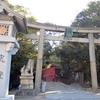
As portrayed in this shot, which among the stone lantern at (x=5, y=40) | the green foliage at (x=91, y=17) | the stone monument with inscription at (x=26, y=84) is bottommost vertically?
the stone monument with inscription at (x=26, y=84)

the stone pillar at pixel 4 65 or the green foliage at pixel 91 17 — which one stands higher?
the green foliage at pixel 91 17

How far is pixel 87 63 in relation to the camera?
17562 mm

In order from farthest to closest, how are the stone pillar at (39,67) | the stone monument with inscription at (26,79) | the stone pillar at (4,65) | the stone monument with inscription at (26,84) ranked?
the stone pillar at (39,67)
the stone monument with inscription at (26,79)
the stone monument with inscription at (26,84)
the stone pillar at (4,65)

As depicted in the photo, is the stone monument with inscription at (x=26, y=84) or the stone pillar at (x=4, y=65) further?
the stone monument with inscription at (x=26, y=84)

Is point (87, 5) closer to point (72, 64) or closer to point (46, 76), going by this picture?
point (72, 64)

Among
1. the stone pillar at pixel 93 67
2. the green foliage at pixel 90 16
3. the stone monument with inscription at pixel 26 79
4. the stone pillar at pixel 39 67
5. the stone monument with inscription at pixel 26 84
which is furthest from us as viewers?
the green foliage at pixel 90 16

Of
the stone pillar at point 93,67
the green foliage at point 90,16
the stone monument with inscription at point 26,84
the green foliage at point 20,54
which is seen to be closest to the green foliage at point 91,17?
the green foliage at point 90,16

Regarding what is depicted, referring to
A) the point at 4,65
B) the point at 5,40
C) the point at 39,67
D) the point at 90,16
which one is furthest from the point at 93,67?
the point at 5,40

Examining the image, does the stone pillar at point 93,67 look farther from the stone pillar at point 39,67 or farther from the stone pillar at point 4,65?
the stone pillar at point 4,65

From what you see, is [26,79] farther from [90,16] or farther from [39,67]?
[90,16]

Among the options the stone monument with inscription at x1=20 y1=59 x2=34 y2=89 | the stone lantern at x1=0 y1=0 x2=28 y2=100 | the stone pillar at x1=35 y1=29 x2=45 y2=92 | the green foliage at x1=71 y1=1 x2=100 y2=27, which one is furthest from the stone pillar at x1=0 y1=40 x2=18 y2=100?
the green foliage at x1=71 y1=1 x2=100 y2=27

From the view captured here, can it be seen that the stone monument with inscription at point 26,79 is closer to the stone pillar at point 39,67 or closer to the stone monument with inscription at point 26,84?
the stone monument with inscription at point 26,84

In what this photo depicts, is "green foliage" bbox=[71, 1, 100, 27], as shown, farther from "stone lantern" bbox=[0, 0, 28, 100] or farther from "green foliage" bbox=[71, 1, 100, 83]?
"stone lantern" bbox=[0, 0, 28, 100]

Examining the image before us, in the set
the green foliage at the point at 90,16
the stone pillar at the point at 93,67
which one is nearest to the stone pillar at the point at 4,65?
the stone pillar at the point at 93,67
